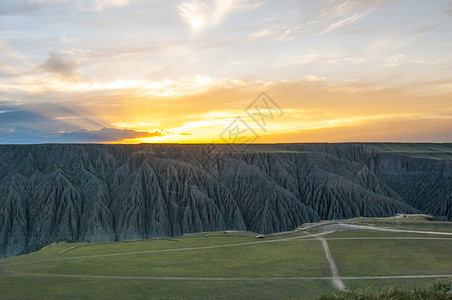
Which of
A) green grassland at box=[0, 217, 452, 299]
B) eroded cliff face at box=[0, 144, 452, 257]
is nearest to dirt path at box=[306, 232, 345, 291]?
green grassland at box=[0, 217, 452, 299]

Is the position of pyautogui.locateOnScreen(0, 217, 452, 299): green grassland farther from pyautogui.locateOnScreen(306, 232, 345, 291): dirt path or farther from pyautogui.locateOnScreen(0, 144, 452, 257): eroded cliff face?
pyautogui.locateOnScreen(0, 144, 452, 257): eroded cliff face

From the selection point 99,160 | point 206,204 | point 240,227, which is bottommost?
point 240,227

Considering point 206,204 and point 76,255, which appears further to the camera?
point 206,204

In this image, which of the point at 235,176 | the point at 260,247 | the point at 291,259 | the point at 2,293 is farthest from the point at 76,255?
the point at 235,176

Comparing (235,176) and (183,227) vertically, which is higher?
(235,176)

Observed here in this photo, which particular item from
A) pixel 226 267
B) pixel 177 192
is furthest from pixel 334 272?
pixel 177 192

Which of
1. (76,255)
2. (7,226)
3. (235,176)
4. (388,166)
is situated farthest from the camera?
(388,166)

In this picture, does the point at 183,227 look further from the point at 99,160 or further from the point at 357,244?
the point at 357,244

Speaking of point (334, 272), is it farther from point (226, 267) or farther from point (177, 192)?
point (177, 192)
